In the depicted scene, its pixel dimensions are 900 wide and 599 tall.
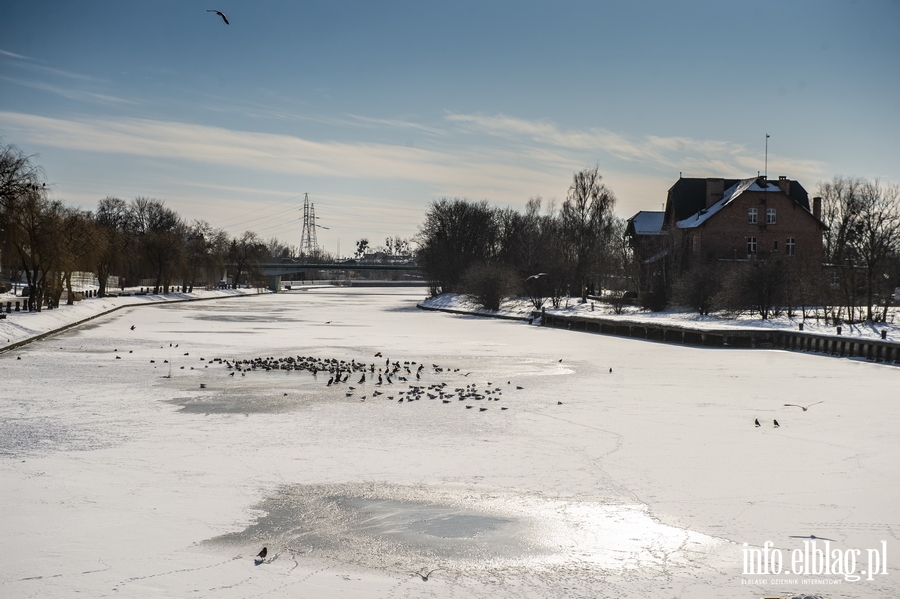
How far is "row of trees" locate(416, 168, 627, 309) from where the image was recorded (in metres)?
64.6

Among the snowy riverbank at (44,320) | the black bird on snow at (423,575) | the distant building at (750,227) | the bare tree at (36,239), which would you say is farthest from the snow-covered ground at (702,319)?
the bare tree at (36,239)

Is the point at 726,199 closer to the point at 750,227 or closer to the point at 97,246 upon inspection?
the point at 750,227

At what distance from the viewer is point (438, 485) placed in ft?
33.2

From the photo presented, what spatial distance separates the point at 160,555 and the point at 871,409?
14244 millimetres

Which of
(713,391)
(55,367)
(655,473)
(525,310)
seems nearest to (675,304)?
(525,310)

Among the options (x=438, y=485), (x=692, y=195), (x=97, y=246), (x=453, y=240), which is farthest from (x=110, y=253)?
(x=438, y=485)

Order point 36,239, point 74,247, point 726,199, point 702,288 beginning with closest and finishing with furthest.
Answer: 1. point 36,239
2. point 702,288
3. point 74,247
4. point 726,199

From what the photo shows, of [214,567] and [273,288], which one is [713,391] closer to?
[214,567]

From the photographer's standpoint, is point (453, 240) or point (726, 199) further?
point (453, 240)

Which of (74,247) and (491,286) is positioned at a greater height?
(74,247)

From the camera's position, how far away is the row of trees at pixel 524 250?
212 ft

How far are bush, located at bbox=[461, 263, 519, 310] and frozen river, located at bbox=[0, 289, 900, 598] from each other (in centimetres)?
4316

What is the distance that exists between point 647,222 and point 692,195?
14217 millimetres

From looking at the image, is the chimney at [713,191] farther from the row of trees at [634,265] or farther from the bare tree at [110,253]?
the bare tree at [110,253]
